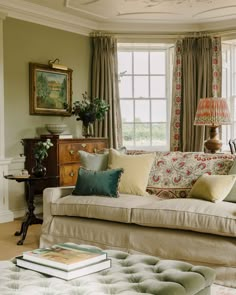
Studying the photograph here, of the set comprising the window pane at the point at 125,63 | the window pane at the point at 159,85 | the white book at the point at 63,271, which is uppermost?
the window pane at the point at 125,63

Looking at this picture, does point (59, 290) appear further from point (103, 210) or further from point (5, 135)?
point (5, 135)

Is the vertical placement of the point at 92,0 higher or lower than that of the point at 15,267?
higher

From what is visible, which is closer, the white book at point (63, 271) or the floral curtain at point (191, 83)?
the white book at point (63, 271)

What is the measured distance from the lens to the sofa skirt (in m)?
2.98

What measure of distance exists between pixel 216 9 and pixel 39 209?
3560mm

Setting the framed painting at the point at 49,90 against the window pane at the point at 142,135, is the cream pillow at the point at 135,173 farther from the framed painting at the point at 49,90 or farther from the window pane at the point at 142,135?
the window pane at the point at 142,135

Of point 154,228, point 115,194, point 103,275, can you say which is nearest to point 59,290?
point 103,275

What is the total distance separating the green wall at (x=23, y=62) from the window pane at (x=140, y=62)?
110 centimetres

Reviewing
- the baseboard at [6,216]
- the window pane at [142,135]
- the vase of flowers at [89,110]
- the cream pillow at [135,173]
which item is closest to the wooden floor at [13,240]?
the baseboard at [6,216]

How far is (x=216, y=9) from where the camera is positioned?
19.1ft

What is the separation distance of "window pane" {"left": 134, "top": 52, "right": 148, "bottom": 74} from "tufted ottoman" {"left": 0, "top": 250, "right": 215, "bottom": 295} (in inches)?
192

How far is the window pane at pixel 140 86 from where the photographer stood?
6.78 m

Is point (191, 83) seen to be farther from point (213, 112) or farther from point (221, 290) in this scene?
point (221, 290)

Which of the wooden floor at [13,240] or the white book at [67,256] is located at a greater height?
the white book at [67,256]
